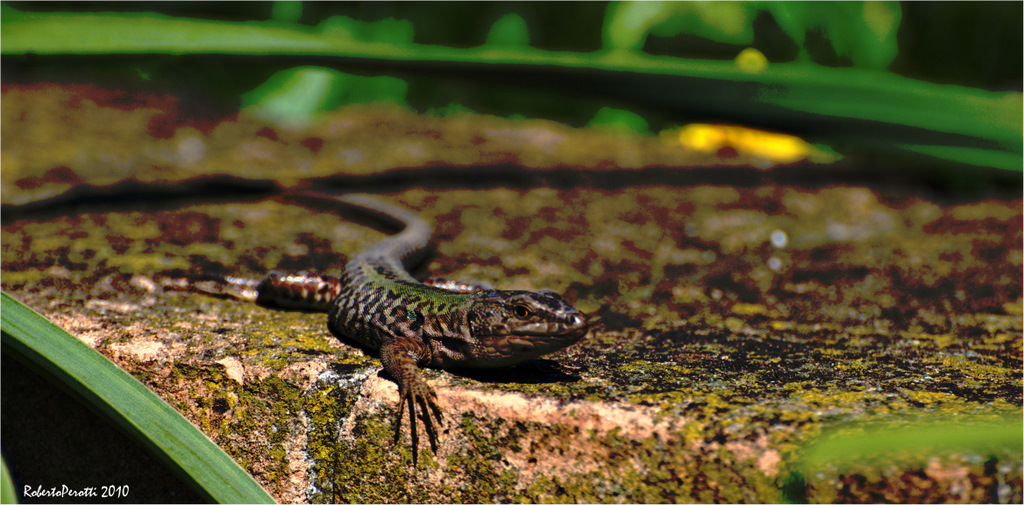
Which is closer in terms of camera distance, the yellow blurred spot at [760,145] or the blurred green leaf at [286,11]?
the yellow blurred spot at [760,145]

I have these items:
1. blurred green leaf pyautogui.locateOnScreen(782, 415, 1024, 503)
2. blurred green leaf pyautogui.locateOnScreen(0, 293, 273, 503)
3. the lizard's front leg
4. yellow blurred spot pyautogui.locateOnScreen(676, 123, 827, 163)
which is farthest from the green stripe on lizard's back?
yellow blurred spot pyautogui.locateOnScreen(676, 123, 827, 163)

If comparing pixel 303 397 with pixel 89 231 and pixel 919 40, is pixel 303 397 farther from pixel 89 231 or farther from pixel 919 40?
pixel 919 40

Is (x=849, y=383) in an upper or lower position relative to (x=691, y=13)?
lower

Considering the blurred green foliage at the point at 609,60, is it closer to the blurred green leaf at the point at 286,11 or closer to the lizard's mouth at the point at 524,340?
the blurred green leaf at the point at 286,11

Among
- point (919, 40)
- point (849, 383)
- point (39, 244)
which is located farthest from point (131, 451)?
point (919, 40)

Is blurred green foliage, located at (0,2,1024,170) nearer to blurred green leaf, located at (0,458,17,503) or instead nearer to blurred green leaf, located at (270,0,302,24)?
blurred green leaf, located at (270,0,302,24)

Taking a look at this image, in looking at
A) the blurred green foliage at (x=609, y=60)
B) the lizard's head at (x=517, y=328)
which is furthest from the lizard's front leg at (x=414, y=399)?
the blurred green foliage at (x=609, y=60)

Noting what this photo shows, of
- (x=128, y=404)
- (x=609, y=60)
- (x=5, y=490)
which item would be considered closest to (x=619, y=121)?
(x=609, y=60)
